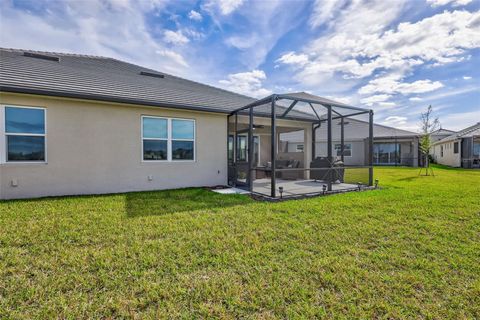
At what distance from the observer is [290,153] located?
42.7ft

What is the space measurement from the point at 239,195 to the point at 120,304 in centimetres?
542

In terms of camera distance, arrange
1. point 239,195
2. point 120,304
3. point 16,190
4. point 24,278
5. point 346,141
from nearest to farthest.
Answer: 1. point 120,304
2. point 24,278
3. point 16,190
4. point 239,195
5. point 346,141

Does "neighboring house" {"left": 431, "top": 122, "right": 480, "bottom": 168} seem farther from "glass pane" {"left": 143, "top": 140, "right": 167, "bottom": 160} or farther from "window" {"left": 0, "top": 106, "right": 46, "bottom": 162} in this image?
"window" {"left": 0, "top": 106, "right": 46, "bottom": 162}

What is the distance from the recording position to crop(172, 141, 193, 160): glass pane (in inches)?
345

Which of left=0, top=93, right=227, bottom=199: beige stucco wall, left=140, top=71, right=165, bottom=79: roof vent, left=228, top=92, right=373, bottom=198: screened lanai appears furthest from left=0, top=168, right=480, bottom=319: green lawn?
left=140, top=71, right=165, bottom=79: roof vent

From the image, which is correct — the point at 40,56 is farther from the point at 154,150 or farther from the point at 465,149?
the point at 465,149

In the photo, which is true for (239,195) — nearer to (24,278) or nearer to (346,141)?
(24,278)

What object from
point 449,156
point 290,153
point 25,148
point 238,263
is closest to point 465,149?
point 449,156

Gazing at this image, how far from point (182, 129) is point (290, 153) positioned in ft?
21.4

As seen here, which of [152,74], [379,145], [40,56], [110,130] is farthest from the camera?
[379,145]

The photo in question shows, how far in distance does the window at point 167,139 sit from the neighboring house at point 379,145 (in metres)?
15.6

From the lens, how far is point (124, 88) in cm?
845

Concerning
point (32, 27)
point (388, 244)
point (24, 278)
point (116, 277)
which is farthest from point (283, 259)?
point (32, 27)

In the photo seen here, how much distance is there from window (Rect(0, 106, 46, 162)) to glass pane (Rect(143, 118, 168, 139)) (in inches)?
111
